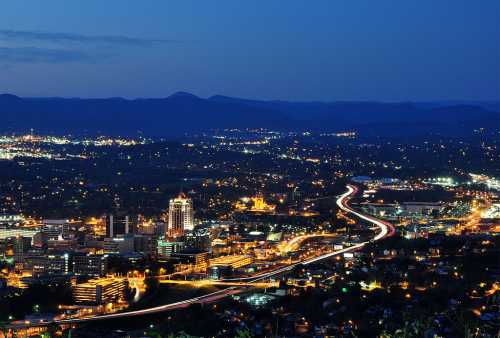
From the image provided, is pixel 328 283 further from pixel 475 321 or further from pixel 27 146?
pixel 27 146

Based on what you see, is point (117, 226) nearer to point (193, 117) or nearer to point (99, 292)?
point (99, 292)

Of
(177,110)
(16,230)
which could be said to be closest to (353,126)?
(177,110)

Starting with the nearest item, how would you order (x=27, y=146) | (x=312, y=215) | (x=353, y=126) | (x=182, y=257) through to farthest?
1. (x=182, y=257)
2. (x=312, y=215)
3. (x=27, y=146)
4. (x=353, y=126)

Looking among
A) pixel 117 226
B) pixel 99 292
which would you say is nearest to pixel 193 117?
pixel 117 226

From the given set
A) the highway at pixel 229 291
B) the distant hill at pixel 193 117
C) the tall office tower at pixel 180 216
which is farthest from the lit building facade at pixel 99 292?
the distant hill at pixel 193 117

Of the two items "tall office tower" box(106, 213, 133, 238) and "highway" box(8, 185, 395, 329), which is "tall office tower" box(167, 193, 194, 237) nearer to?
"tall office tower" box(106, 213, 133, 238)

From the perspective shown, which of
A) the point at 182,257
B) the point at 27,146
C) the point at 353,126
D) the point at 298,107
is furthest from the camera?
the point at 298,107

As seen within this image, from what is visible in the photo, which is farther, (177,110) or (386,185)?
(177,110)

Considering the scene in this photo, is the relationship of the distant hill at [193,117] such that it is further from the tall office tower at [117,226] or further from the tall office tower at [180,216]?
the tall office tower at [117,226]

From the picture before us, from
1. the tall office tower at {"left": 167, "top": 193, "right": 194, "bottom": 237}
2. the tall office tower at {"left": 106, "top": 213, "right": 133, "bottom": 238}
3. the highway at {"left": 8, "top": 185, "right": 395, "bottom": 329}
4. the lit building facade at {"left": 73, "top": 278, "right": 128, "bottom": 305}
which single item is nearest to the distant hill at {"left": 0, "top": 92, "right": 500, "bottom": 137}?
the tall office tower at {"left": 167, "top": 193, "right": 194, "bottom": 237}
